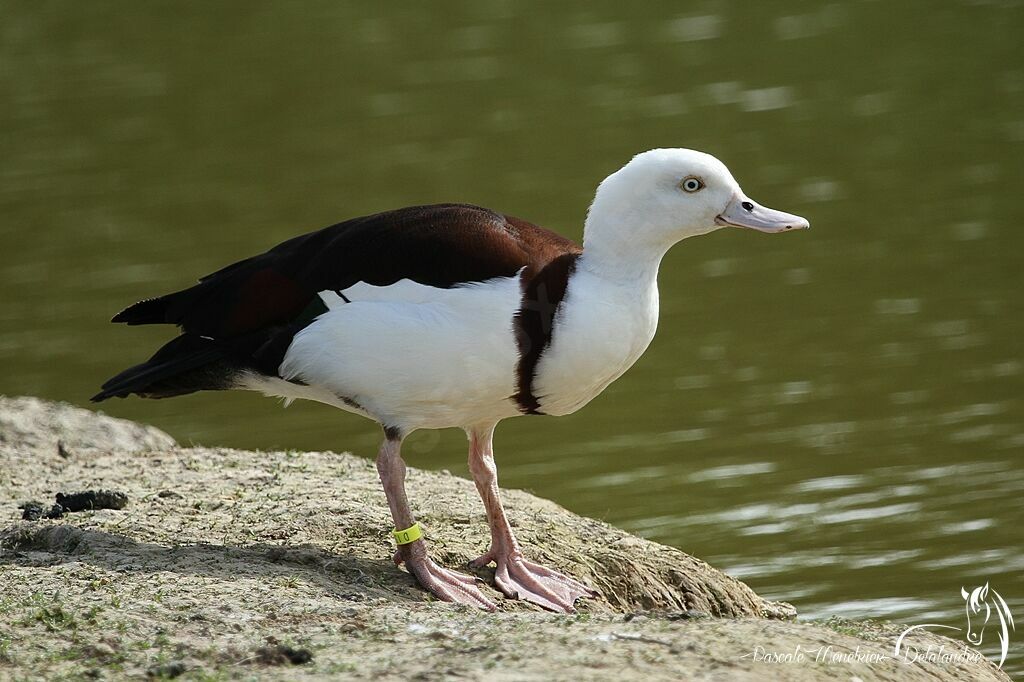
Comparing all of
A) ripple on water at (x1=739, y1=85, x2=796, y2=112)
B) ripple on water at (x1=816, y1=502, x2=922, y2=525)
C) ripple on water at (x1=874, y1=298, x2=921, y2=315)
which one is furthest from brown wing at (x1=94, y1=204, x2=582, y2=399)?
ripple on water at (x1=739, y1=85, x2=796, y2=112)

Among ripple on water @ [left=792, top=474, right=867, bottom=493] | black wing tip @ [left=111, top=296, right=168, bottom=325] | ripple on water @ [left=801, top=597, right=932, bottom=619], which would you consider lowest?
ripple on water @ [left=801, top=597, right=932, bottom=619]

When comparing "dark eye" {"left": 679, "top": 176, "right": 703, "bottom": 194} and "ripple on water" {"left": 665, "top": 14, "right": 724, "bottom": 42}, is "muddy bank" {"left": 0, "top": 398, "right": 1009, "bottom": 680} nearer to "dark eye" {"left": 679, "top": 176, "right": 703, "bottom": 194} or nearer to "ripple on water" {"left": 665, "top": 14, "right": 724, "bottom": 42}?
"dark eye" {"left": 679, "top": 176, "right": 703, "bottom": 194}

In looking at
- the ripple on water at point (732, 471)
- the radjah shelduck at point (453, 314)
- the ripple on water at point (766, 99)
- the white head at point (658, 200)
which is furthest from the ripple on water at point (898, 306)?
the white head at point (658, 200)

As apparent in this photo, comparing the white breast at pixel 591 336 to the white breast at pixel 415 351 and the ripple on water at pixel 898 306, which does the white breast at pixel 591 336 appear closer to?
the white breast at pixel 415 351

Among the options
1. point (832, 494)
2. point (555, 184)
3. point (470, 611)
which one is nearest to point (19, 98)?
point (555, 184)

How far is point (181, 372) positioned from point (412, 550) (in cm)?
117

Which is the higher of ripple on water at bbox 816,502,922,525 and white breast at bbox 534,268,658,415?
white breast at bbox 534,268,658,415

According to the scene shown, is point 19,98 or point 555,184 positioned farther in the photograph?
point 19,98

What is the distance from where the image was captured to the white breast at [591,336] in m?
5.78

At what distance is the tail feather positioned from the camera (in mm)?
6238

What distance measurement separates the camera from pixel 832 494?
8711mm

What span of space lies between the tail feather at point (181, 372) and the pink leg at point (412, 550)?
2.41 feet

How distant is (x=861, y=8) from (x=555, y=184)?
205 inches

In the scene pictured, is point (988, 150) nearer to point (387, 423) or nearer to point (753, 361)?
point (753, 361)
